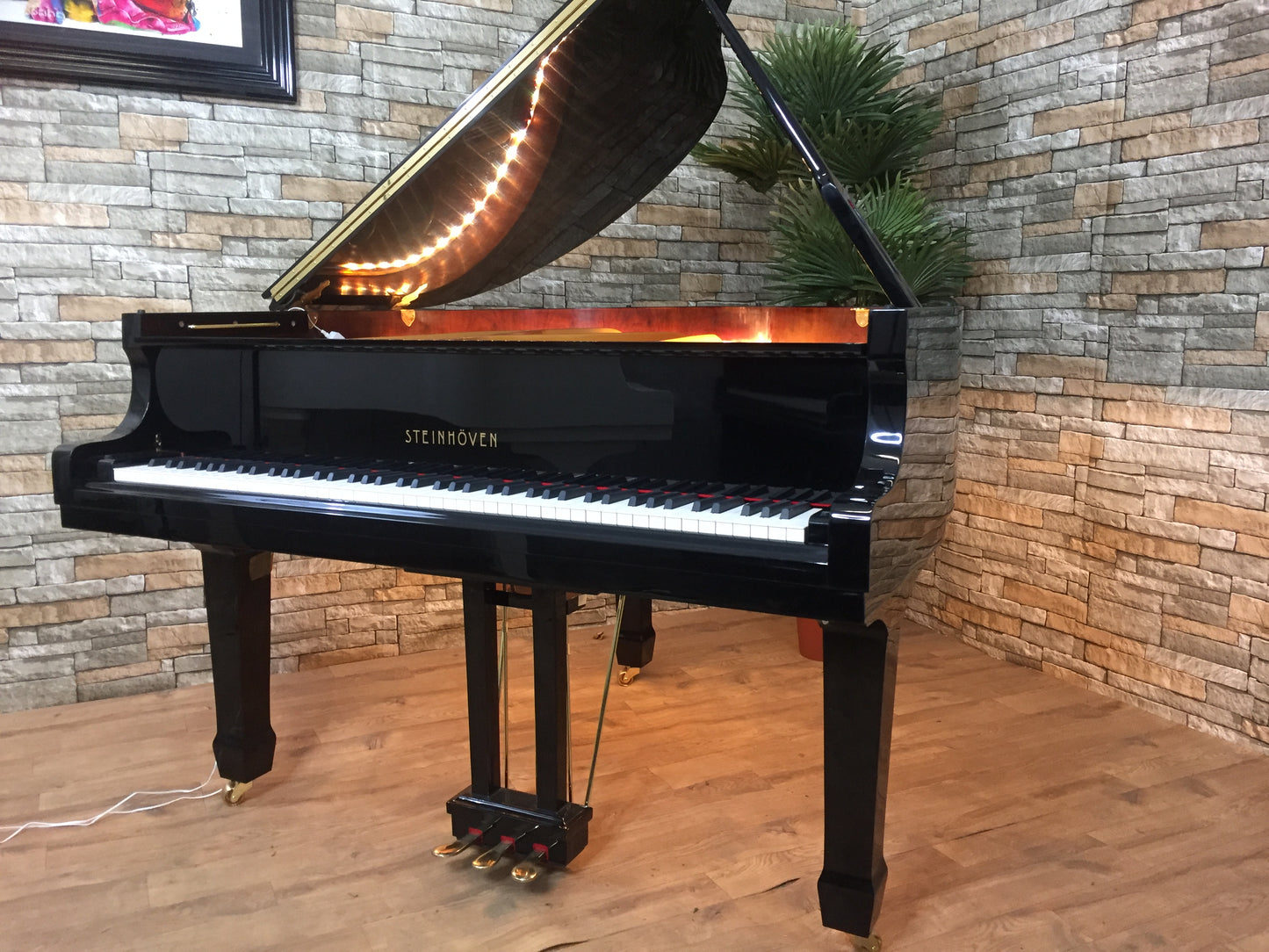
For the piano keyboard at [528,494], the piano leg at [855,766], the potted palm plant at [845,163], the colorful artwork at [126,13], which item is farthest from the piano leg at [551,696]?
the colorful artwork at [126,13]

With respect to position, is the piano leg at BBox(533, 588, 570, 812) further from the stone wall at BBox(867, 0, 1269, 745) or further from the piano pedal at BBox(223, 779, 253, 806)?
the stone wall at BBox(867, 0, 1269, 745)

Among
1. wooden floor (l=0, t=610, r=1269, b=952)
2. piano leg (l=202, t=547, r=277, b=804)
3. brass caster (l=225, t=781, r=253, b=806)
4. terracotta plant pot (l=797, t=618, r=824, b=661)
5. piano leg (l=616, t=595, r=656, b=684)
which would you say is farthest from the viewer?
terracotta plant pot (l=797, t=618, r=824, b=661)

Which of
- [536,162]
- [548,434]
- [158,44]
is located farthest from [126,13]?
[548,434]

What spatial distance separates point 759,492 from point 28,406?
2.23 meters

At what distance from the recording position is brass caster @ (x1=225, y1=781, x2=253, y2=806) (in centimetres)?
231

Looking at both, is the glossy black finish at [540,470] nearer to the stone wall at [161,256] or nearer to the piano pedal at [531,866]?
the piano pedal at [531,866]

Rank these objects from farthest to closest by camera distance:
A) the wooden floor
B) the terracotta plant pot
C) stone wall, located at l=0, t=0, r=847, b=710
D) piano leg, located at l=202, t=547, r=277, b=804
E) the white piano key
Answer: the terracotta plant pot → stone wall, located at l=0, t=0, r=847, b=710 → piano leg, located at l=202, t=547, r=277, b=804 → the wooden floor → the white piano key

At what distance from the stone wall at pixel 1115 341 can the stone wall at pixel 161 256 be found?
4.92 feet

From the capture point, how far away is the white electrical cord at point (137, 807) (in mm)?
2205

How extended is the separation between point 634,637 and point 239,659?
118cm

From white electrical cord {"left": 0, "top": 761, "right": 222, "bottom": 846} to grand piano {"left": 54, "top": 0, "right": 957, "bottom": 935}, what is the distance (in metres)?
0.14

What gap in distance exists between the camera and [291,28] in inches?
116

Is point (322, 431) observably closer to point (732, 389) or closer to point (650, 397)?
point (650, 397)

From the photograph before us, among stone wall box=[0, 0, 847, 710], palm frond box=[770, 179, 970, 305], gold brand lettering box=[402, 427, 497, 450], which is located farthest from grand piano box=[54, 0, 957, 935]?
stone wall box=[0, 0, 847, 710]
